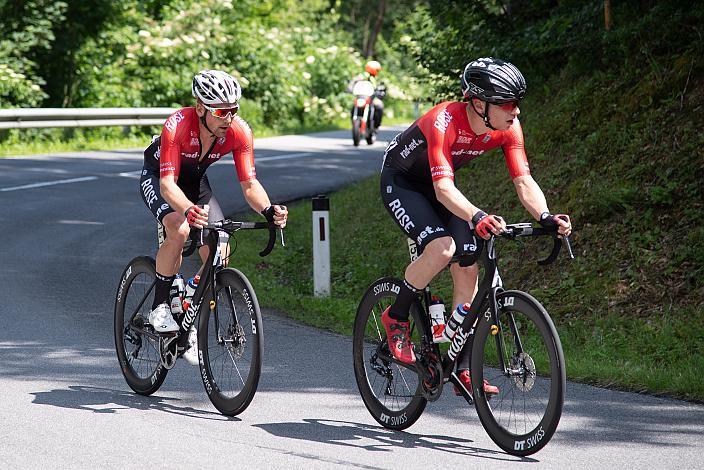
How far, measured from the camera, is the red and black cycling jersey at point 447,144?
6180mm

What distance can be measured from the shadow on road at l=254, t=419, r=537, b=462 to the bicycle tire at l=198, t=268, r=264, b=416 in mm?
291

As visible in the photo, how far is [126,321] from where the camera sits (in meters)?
7.62

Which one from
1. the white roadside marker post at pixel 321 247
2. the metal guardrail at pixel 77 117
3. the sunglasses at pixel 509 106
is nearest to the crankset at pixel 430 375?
the sunglasses at pixel 509 106

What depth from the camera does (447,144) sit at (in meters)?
6.21

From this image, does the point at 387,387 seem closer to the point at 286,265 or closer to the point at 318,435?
the point at 318,435

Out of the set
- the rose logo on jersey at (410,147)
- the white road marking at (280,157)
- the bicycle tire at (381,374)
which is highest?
the rose logo on jersey at (410,147)

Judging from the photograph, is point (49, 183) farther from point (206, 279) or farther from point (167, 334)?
point (206, 279)

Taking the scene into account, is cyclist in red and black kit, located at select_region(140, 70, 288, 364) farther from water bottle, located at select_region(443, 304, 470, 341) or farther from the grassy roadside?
the grassy roadside

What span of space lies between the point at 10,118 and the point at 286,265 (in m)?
11.9

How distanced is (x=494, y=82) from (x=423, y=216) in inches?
34.2

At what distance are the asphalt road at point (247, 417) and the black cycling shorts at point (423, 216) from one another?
1023 millimetres

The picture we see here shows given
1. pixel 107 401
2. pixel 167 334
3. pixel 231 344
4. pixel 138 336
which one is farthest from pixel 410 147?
pixel 107 401

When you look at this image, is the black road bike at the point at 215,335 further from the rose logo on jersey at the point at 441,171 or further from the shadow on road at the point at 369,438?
the rose logo on jersey at the point at 441,171

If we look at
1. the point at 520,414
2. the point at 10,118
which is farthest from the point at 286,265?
the point at 10,118
